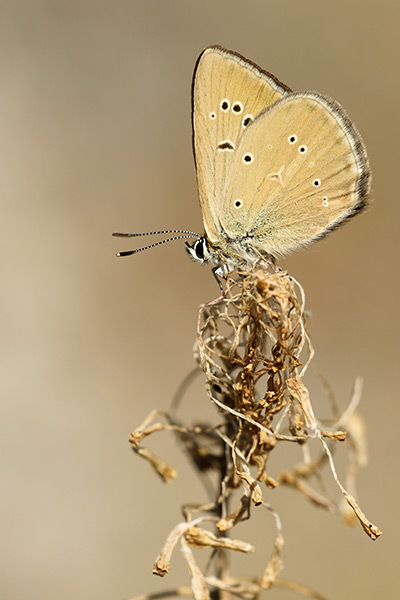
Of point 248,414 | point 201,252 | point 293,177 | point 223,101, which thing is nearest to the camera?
point 248,414

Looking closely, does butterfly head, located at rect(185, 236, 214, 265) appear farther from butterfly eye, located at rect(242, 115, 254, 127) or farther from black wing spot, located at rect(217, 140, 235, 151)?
butterfly eye, located at rect(242, 115, 254, 127)

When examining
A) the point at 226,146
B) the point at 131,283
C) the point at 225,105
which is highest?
the point at 131,283

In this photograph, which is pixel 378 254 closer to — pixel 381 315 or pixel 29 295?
pixel 381 315

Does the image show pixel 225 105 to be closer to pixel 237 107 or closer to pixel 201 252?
pixel 237 107

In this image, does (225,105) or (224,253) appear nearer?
(225,105)

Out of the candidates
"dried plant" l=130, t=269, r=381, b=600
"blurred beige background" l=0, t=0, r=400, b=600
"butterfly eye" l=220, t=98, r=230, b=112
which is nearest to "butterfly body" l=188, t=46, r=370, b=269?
"butterfly eye" l=220, t=98, r=230, b=112

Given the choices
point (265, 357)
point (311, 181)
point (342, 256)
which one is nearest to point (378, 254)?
point (342, 256)

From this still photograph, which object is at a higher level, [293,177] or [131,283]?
[131,283]

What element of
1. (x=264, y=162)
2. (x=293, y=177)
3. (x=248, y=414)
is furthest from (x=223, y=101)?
(x=248, y=414)
